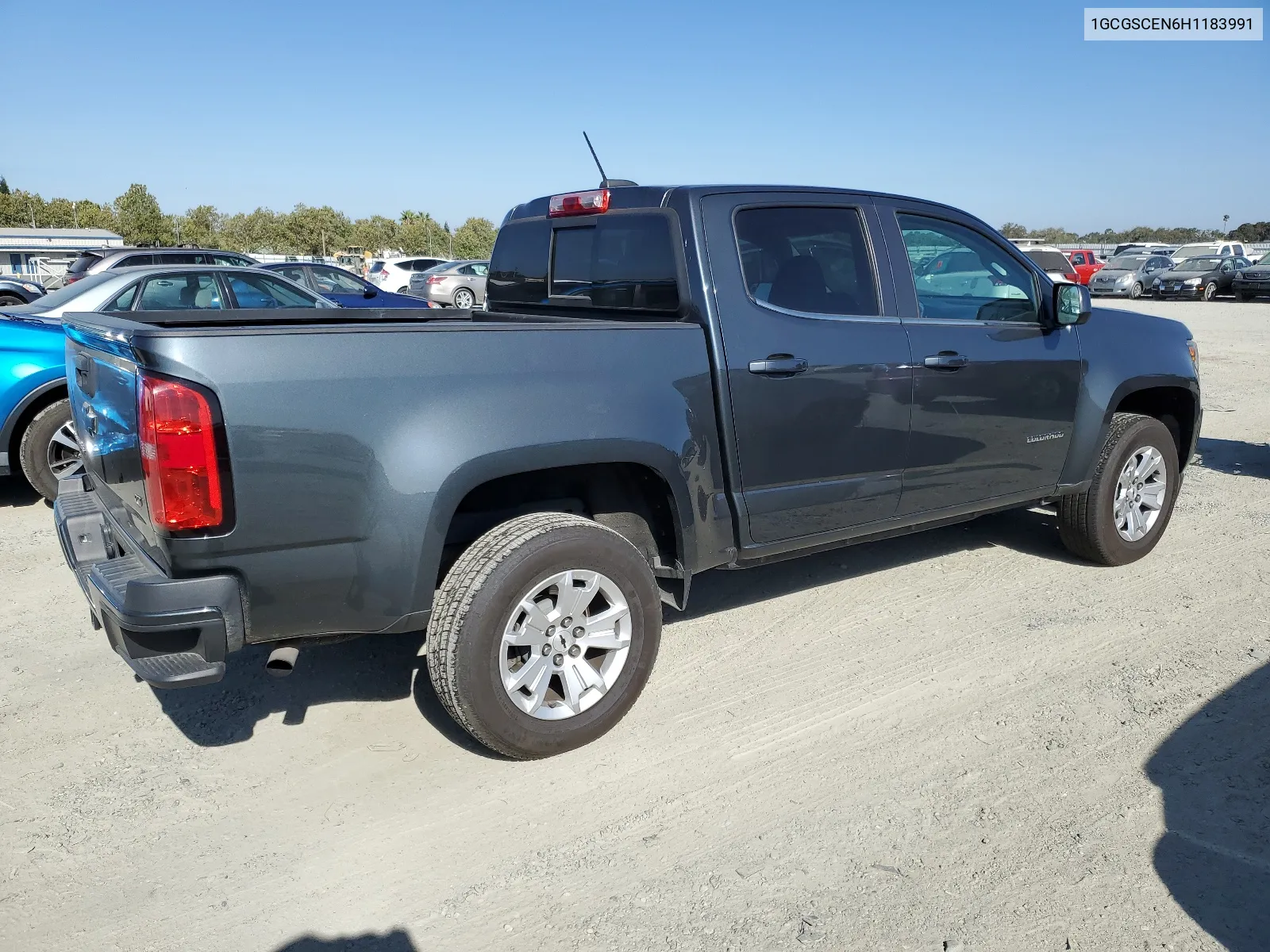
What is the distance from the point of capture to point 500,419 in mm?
3096

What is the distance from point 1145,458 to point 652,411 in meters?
3.32

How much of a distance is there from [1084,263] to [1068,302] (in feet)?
106

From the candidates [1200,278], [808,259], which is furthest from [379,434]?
[1200,278]

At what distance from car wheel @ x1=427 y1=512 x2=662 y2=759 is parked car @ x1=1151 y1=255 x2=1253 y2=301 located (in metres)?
32.0

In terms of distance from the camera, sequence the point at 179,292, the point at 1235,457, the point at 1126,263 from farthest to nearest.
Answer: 1. the point at 1126,263
2. the point at 179,292
3. the point at 1235,457

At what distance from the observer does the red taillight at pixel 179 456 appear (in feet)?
8.70

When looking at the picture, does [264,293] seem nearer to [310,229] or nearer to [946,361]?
[946,361]

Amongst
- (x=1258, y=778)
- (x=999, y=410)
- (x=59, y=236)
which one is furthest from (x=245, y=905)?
(x=59, y=236)

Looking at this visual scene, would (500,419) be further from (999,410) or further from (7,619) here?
(7,619)

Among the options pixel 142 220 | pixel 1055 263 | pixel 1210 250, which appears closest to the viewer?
pixel 1055 263

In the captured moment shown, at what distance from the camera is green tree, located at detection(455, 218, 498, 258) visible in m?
89.8

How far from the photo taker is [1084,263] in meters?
33.2

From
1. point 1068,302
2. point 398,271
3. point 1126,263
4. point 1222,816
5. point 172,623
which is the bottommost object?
point 1222,816

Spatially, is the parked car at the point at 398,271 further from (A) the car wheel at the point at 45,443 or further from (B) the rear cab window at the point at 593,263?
(B) the rear cab window at the point at 593,263
